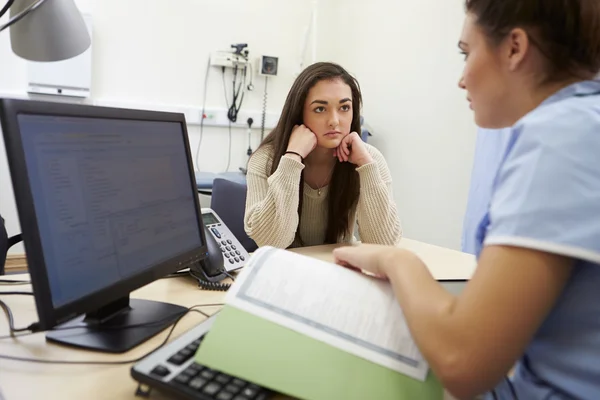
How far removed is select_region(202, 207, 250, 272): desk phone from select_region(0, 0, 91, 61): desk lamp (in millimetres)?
502

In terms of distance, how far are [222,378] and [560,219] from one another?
0.44 meters

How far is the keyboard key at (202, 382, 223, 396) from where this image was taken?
0.56 meters

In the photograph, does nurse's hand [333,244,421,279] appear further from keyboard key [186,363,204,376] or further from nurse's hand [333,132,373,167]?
nurse's hand [333,132,373,167]

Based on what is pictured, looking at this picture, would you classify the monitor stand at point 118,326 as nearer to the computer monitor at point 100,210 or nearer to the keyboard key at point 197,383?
the computer monitor at point 100,210

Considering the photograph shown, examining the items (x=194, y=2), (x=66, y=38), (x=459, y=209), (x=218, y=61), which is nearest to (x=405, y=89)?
(x=459, y=209)

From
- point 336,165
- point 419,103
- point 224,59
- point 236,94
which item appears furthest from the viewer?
point 236,94

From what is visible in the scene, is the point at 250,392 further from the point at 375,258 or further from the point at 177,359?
the point at 375,258

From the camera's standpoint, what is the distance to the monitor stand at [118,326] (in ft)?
2.38

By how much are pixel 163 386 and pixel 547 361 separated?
1.54ft

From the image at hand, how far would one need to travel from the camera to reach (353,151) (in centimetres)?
155

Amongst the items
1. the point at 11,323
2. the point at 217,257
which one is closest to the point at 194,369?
the point at 11,323

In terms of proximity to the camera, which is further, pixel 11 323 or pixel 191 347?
pixel 11 323

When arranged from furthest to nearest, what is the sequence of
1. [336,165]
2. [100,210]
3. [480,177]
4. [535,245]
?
1. [480,177]
2. [336,165]
3. [100,210]
4. [535,245]

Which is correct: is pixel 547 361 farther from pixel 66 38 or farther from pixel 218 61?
pixel 218 61
